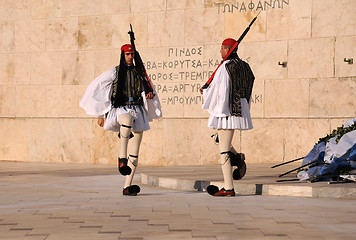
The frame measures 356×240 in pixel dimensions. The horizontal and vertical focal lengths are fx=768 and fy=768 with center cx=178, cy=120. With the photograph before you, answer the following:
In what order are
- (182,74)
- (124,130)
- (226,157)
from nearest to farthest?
(226,157) < (124,130) < (182,74)

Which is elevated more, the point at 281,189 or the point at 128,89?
the point at 128,89

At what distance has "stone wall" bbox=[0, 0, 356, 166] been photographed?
15.4m

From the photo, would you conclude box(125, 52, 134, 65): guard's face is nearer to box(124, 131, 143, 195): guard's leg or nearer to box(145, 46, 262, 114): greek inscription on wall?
box(124, 131, 143, 195): guard's leg

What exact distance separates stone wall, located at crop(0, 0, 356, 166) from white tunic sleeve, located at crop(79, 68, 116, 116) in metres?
5.86

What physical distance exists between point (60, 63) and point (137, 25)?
221 cm

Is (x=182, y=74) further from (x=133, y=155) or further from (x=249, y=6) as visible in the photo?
(x=133, y=155)

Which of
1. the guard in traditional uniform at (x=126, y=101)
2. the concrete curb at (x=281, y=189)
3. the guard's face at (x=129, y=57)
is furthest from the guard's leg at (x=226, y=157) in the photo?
the guard's face at (x=129, y=57)

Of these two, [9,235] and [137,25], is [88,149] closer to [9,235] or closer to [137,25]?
[137,25]

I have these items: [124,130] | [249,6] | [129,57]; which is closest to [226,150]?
[124,130]

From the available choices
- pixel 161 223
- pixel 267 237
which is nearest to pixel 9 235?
pixel 161 223

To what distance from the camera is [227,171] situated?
33.2ft

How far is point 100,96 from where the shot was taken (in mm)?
10695

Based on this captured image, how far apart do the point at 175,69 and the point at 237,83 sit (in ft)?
22.4

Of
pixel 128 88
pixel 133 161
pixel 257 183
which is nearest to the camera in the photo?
pixel 133 161
